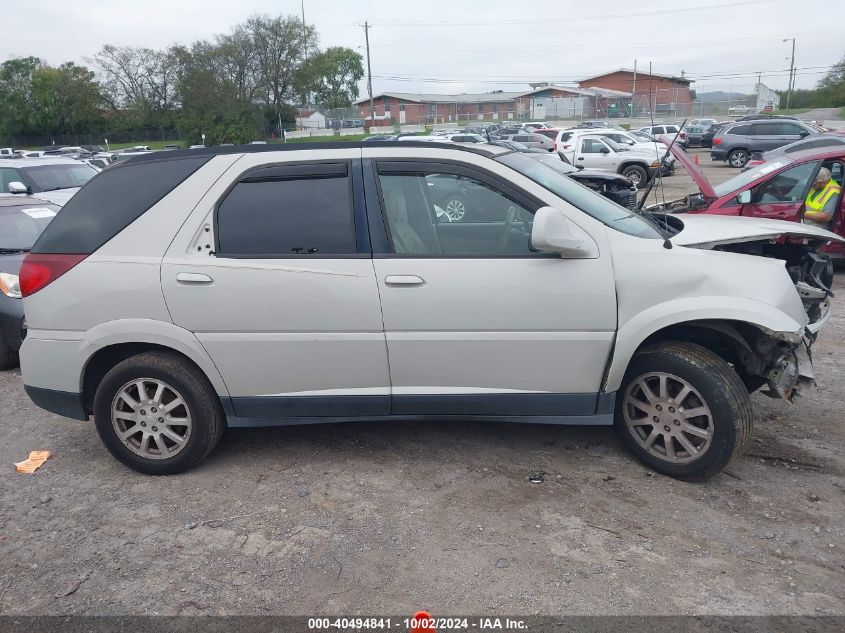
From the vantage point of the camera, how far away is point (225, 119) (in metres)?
54.9

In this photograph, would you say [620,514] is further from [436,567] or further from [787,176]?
[787,176]

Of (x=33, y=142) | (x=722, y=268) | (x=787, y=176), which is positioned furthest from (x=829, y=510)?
(x=33, y=142)

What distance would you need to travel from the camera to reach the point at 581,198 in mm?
4160

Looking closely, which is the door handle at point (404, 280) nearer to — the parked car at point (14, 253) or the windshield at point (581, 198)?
the windshield at point (581, 198)

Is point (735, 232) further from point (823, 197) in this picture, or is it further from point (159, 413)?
point (823, 197)

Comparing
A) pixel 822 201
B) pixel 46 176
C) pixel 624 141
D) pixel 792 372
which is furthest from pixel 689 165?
pixel 624 141

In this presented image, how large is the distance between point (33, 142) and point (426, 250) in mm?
76034

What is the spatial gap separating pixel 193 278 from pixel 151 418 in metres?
0.92

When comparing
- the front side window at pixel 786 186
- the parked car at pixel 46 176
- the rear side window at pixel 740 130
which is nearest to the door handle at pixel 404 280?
the front side window at pixel 786 186

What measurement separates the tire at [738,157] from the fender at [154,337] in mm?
27613

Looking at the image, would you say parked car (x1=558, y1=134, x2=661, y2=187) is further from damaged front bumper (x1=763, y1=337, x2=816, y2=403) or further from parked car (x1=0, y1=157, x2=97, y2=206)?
damaged front bumper (x1=763, y1=337, x2=816, y2=403)

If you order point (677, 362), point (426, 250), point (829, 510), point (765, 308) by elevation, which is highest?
point (426, 250)

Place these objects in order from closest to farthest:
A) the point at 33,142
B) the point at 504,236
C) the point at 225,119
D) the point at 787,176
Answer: the point at 504,236 < the point at 787,176 < the point at 225,119 < the point at 33,142

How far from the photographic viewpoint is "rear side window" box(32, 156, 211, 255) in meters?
4.04
